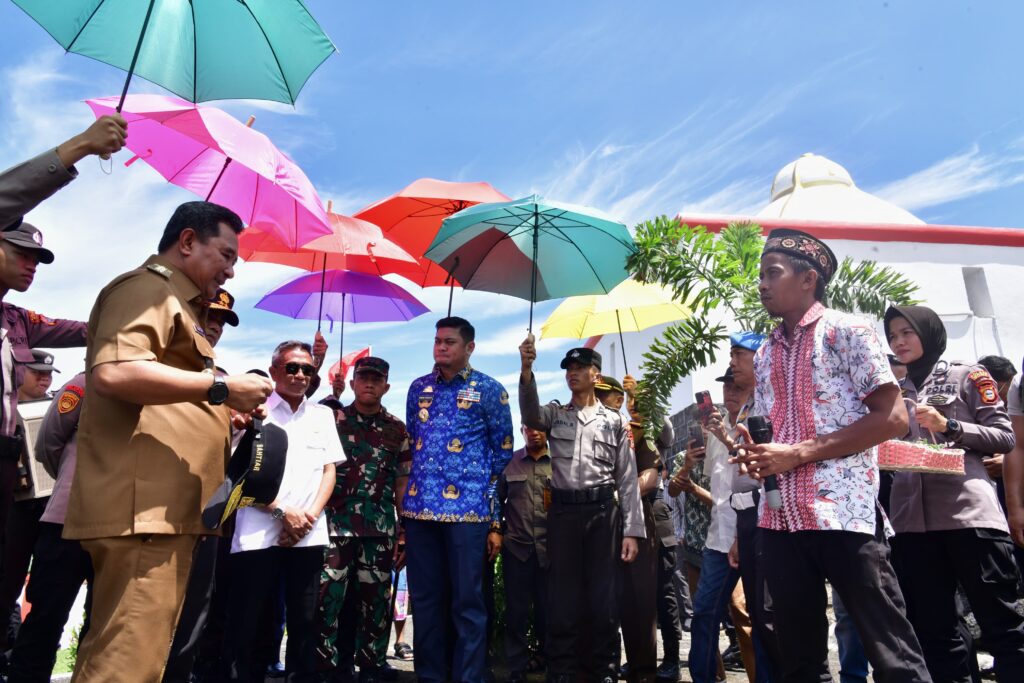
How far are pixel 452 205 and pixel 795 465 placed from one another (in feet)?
14.1

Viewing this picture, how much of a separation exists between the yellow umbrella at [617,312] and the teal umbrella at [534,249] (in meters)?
0.97

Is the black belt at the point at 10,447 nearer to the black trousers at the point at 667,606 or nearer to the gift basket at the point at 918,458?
the gift basket at the point at 918,458

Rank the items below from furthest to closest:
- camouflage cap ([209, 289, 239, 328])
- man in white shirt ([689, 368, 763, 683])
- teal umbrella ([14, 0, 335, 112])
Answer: man in white shirt ([689, 368, 763, 683])
camouflage cap ([209, 289, 239, 328])
teal umbrella ([14, 0, 335, 112])

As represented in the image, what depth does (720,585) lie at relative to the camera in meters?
5.36

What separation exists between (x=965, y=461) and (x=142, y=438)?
3.70 metres

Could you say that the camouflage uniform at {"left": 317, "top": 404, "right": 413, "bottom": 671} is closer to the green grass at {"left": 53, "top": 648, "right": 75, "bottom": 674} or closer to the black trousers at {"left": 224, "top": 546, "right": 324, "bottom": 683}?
the black trousers at {"left": 224, "top": 546, "right": 324, "bottom": 683}

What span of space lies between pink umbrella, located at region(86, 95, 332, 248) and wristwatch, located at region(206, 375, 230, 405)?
202 centimetres

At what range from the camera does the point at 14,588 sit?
14.4 feet

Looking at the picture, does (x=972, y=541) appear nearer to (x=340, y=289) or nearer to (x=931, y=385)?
(x=931, y=385)

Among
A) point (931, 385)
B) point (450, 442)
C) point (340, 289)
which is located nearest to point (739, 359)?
point (931, 385)

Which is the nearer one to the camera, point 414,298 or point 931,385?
point 931,385

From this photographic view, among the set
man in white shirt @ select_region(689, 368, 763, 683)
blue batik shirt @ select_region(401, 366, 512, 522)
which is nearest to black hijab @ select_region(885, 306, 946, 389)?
A: man in white shirt @ select_region(689, 368, 763, 683)

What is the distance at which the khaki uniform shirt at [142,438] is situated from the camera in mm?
2477

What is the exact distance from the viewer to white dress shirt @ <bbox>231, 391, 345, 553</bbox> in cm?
453
